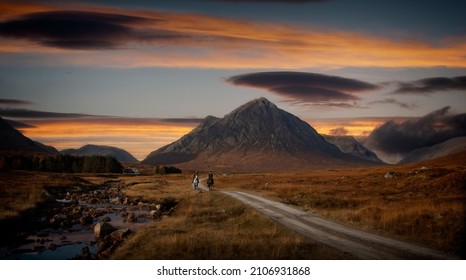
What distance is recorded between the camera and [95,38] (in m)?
21.2

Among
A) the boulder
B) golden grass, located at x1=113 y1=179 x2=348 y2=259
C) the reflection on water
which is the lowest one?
the reflection on water

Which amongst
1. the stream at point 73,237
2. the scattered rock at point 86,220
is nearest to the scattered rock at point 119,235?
the stream at point 73,237

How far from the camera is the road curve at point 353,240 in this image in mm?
15753

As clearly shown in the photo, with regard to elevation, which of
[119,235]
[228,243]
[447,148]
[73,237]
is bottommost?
[73,237]

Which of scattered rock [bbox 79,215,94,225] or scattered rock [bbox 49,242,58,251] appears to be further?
scattered rock [bbox 79,215,94,225]

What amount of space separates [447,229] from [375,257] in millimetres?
6574

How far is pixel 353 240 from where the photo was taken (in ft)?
61.1

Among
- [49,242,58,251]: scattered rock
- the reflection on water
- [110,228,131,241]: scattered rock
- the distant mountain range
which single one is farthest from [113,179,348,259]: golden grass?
the distant mountain range

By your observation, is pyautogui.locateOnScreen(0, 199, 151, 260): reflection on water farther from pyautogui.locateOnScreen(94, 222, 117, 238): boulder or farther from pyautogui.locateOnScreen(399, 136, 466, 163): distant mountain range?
pyautogui.locateOnScreen(399, 136, 466, 163): distant mountain range

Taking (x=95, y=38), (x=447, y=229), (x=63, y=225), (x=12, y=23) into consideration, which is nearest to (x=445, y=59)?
(x=447, y=229)

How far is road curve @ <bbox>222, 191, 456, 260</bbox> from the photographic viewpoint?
15.8 m

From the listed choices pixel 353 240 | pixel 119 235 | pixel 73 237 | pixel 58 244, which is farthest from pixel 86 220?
pixel 353 240

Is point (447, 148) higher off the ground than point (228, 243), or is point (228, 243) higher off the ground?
point (447, 148)

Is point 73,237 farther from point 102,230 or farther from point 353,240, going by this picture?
point 353,240
